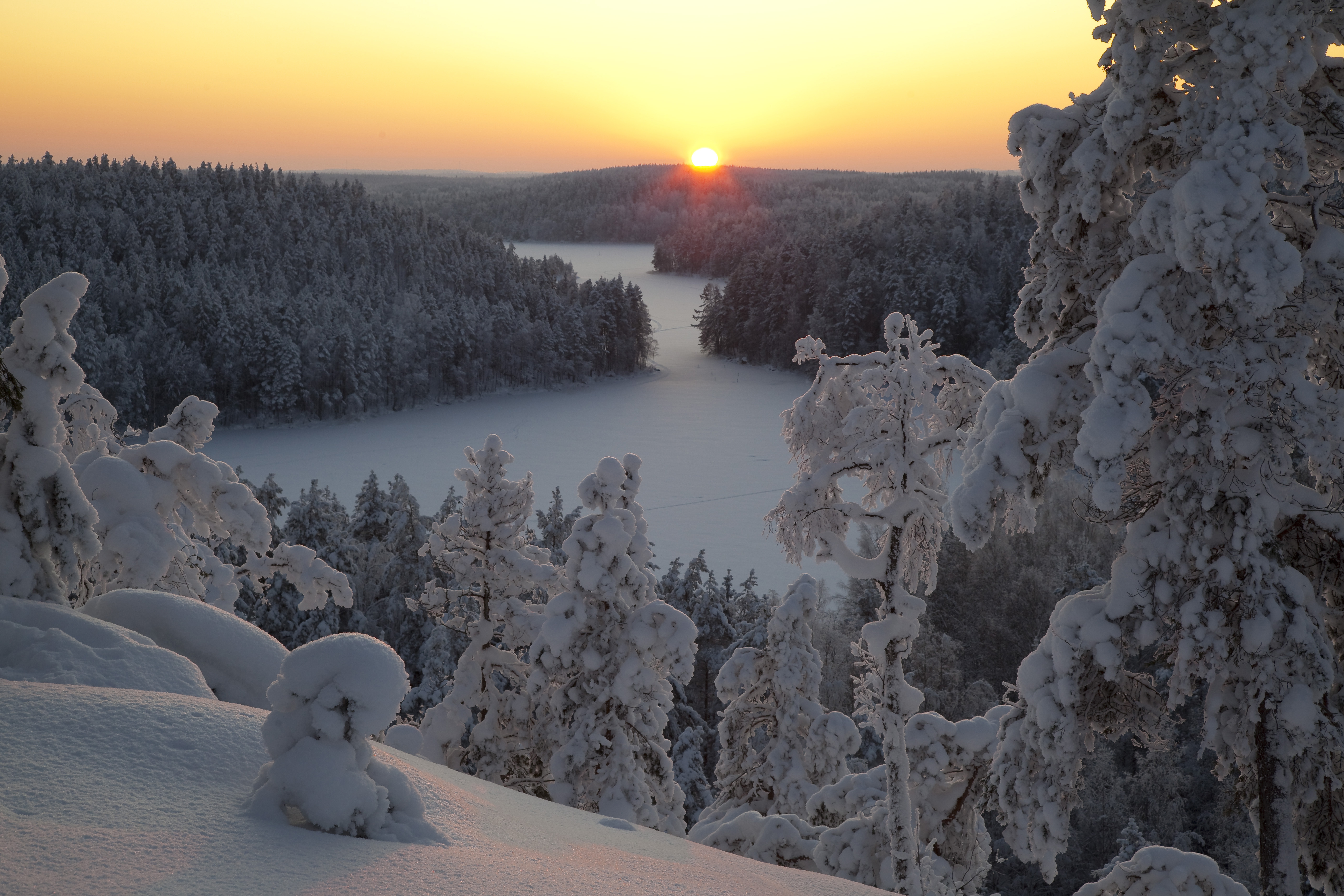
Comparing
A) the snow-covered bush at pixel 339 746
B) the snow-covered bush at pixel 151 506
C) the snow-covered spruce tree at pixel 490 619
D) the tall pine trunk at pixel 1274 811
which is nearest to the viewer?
the snow-covered bush at pixel 339 746

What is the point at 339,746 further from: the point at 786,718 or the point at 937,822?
the point at 786,718

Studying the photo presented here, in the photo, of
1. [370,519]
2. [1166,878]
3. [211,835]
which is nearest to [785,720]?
[1166,878]

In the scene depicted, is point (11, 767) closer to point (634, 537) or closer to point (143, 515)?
point (143, 515)

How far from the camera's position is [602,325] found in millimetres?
109188

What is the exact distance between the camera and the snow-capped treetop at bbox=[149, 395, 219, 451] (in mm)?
15102

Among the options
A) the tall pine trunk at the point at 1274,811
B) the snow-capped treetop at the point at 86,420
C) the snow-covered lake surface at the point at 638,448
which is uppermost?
the snow-capped treetop at the point at 86,420

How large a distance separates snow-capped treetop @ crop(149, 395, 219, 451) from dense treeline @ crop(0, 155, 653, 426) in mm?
72357

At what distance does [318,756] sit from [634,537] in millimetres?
9755

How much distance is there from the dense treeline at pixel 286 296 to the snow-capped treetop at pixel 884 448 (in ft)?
268

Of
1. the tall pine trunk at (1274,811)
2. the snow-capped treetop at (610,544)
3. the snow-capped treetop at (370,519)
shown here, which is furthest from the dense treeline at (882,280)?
the tall pine trunk at (1274,811)

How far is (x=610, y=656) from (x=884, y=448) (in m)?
6.65

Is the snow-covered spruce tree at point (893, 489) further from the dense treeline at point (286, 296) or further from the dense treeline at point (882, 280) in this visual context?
the dense treeline at point (286, 296)

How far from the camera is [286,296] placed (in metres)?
101

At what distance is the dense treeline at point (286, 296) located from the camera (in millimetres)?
89062
